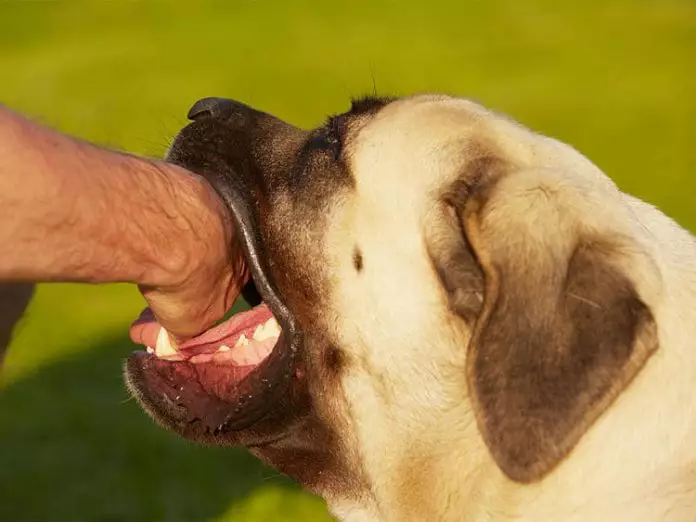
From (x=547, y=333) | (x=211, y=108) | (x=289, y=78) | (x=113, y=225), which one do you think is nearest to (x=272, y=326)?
(x=211, y=108)

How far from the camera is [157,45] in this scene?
9367mm

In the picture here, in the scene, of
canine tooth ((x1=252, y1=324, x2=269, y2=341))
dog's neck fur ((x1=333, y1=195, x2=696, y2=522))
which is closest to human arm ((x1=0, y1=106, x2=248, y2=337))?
canine tooth ((x1=252, y1=324, x2=269, y2=341))

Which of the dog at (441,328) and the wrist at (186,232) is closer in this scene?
the dog at (441,328)

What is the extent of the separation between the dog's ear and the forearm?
0.72 m

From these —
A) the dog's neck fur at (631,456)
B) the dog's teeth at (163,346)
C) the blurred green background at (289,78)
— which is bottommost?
the blurred green background at (289,78)

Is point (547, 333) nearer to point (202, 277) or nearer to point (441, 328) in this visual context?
point (441, 328)

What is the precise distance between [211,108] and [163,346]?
633mm

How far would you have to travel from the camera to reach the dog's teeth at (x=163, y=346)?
314cm

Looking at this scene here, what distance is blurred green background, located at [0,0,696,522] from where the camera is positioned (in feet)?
19.2

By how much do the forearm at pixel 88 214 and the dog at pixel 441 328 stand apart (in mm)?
273

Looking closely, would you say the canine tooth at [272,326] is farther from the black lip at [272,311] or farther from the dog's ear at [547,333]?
the dog's ear at [547,333]

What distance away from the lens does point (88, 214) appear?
7.91 ft

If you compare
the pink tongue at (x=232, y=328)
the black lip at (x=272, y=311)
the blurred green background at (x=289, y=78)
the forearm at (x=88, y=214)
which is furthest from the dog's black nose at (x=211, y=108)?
the blurred green background at (x=289, y=78)

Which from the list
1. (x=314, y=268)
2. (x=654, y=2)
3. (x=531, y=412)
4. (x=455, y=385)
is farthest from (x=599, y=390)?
(x=654, y=2)
